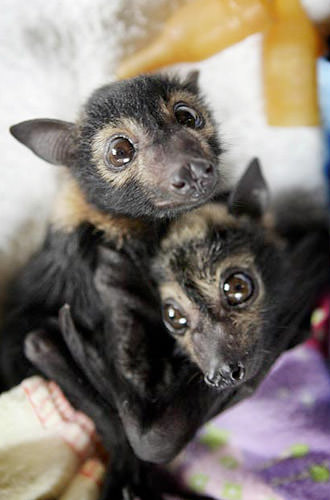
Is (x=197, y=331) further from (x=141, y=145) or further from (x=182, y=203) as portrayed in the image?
(x=141, y=145)

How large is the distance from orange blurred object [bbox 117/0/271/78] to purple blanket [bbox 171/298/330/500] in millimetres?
956

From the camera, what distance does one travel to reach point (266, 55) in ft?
5.03

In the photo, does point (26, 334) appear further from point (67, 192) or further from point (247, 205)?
point (247, 205)

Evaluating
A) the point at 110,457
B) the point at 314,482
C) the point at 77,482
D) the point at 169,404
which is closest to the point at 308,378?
the point at 314,482

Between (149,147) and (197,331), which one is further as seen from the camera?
(197,331)

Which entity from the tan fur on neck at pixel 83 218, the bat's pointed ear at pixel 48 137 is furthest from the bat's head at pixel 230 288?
the bat's pointed ear at pixel 48 137

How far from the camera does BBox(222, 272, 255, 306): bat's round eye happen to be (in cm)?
148

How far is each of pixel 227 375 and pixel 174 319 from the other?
0.27 m

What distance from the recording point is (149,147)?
4.28ft

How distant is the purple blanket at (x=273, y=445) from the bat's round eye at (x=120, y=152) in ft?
2.60

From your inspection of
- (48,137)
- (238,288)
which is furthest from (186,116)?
(238,288)

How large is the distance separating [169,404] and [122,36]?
3.30 ft

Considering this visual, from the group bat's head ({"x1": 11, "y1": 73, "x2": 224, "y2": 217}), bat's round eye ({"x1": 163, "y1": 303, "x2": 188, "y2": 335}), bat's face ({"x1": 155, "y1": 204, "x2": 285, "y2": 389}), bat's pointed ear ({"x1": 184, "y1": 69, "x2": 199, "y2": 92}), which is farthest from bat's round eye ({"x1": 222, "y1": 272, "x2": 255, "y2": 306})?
bat's pointed ear ({"x1": 184, "y1": 69, "x2": 199, "y2": 92})

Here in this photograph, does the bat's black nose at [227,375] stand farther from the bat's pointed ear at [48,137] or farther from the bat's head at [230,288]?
the bat's pointed ear at [48,137]
